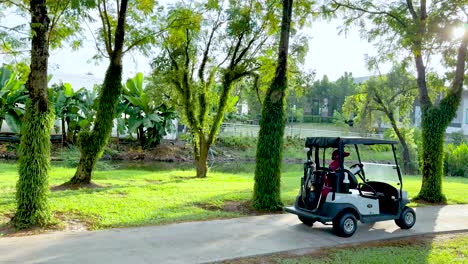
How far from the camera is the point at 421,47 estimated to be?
10969mm

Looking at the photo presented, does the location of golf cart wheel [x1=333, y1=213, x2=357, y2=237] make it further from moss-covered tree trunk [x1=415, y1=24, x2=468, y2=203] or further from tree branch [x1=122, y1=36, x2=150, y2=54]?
tree branch [x1=122, y1=36, x2=150, y2=54]

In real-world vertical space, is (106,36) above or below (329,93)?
below

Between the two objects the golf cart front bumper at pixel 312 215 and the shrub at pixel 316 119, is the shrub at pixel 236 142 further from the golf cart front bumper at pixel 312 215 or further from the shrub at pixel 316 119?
the golf cart front bumper at pixel 312 215

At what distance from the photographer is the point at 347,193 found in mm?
7535

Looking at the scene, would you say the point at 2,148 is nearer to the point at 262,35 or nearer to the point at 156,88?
the point at 156,88

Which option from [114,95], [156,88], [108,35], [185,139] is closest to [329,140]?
[114,95]

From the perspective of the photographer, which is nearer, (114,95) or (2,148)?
(114,95)

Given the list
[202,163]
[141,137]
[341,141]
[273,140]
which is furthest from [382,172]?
[141,137]

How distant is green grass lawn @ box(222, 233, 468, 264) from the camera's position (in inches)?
233

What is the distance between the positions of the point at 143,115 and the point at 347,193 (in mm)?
19984

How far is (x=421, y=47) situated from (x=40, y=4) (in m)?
8.92

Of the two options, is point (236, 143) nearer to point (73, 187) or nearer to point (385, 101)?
point (385, 101)

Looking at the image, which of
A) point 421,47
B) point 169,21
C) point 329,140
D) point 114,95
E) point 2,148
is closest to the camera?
point 329,140

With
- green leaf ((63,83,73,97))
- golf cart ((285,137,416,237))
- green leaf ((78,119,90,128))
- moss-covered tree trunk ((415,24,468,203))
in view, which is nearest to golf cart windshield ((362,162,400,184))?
golf cart ((285,137,416,237))
